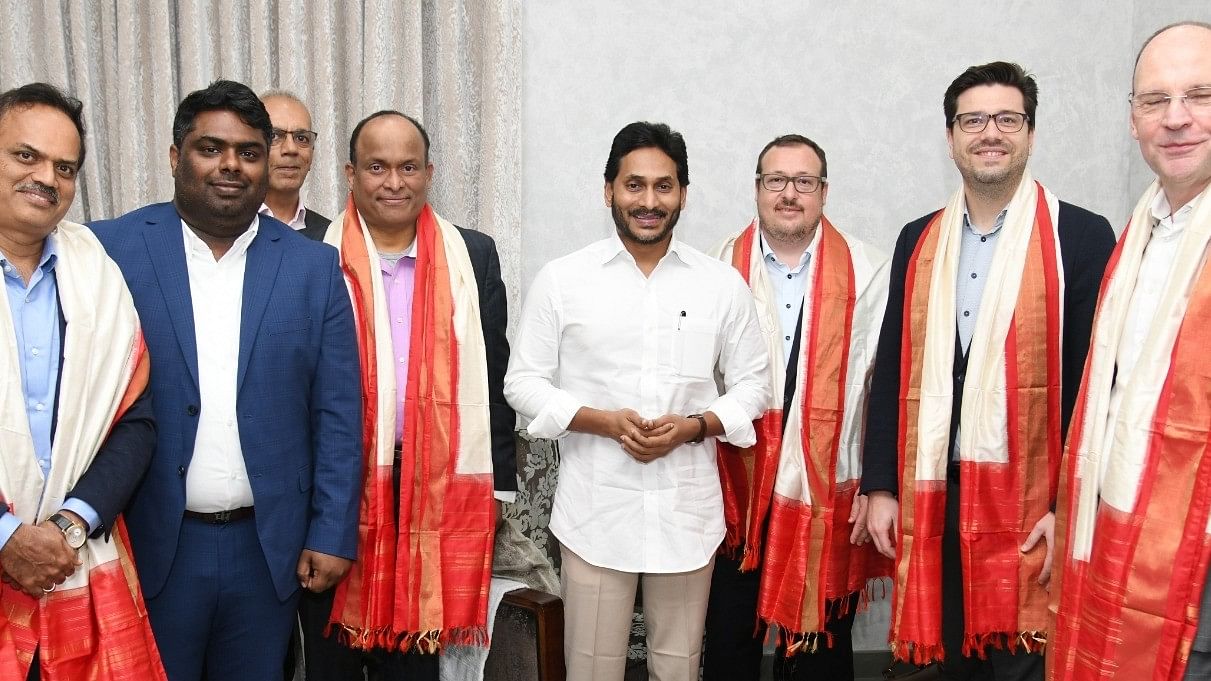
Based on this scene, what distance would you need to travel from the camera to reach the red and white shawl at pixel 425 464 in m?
2.55

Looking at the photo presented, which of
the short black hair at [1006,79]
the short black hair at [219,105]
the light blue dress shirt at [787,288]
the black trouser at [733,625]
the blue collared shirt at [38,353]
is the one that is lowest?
the black trouser at [733,625]

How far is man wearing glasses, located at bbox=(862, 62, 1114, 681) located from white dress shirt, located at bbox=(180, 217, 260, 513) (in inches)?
65.0

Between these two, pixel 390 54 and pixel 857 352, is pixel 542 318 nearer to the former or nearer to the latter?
pixel 857 352

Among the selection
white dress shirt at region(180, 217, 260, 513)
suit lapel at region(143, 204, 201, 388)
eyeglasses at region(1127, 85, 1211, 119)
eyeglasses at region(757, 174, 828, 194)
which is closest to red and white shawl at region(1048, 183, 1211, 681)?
eyeglasses at region(1127, 85, 1211, 119)

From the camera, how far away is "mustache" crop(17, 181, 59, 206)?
185cm

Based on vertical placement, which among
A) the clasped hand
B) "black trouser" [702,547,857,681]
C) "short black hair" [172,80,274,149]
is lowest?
"black trouser" [702,547,857,681]

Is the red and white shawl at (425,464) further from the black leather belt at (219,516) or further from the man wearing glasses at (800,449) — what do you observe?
the man wearing glasses at (800,449)

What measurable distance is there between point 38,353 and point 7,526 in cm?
35

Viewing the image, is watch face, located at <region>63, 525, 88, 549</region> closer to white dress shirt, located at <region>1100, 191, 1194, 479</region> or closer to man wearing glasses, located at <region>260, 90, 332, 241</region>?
man wearing glasses, located at <region>260, 90, 332, 241</region>

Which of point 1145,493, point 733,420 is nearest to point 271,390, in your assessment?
point 733,420

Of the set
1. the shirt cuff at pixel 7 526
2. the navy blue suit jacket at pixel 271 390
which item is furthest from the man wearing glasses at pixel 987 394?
the shirt cuff at pixel 7 526

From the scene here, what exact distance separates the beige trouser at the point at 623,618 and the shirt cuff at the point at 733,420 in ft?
1.14

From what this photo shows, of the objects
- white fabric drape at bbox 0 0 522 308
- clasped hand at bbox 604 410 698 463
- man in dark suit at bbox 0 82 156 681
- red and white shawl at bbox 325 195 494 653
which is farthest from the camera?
white fabric drape at bbox 0 0 522 308

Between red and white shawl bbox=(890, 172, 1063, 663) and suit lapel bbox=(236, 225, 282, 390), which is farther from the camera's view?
red and white shawl bbox=(890, 172, 1063, 663)
